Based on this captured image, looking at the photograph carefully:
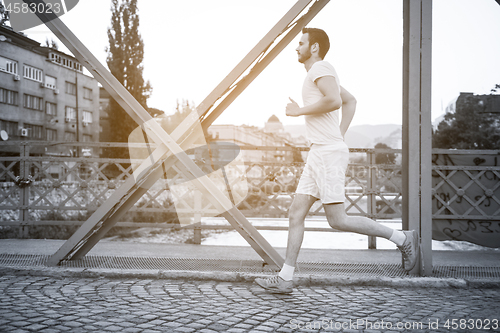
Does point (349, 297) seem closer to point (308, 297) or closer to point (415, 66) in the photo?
point (308, 297)

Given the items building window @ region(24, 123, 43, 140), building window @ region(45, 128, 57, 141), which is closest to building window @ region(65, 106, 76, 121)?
building window @ region(45, 128, 57, 141)

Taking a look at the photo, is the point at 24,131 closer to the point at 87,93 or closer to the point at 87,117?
the point at 87,93

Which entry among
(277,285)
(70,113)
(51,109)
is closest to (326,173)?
(277,285)

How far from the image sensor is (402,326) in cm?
325

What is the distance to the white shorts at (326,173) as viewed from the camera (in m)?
4.12

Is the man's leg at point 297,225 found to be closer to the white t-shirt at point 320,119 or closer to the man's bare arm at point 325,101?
the white t-shirt at point 320,119

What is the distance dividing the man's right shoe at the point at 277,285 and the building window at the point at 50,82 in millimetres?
49906

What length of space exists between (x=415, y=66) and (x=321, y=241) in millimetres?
4471

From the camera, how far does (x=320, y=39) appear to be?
14.3 feet

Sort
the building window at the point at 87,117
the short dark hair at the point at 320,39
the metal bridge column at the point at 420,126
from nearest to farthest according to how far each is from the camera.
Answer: the short dark hair at the point at 320,39 → the metal bridge column at the point at 420,126 → the building window at the point at 87,117

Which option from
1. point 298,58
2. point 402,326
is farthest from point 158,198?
point 402,326

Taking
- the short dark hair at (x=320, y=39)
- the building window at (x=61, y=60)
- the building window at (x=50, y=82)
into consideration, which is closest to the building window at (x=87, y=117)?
the building window at (x=50, y=82)

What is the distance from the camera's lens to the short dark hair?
4367 mm

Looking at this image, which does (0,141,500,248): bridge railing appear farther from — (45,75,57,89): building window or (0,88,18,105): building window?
(45,75,57,89): building window
